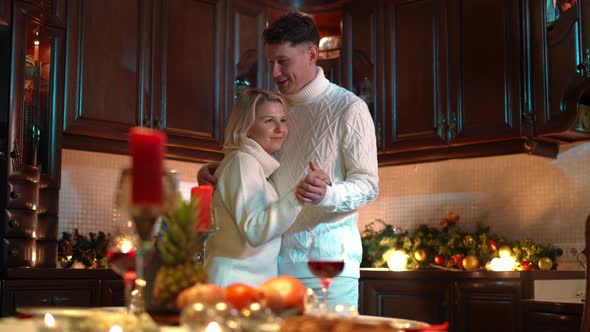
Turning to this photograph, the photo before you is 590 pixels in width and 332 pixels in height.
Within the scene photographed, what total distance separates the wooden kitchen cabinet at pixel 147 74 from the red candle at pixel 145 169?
289cm

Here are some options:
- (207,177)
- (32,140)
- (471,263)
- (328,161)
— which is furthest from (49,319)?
(471,263)

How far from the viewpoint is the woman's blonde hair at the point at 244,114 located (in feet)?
7.52

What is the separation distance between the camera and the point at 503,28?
13.2ft

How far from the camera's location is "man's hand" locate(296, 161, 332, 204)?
1980 millimetres

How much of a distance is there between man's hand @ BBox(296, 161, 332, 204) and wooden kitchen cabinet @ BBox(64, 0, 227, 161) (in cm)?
219

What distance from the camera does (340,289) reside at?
7.46 feet

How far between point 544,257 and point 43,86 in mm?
2465

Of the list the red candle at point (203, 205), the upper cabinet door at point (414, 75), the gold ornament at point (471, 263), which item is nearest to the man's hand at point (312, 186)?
the red candle at point (203, 205)

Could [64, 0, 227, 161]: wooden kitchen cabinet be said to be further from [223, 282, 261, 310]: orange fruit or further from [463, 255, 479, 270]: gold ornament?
[223, 282, 261, 310]: orange fruit

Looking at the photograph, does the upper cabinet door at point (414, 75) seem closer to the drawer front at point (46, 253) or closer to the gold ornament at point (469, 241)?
the gold ornament at point (469, 241)

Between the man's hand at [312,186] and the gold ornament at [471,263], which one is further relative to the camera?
the gold ornament at [471,263]

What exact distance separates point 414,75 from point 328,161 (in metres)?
2.07

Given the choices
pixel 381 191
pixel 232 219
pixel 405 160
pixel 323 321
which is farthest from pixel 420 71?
pixel 323 321

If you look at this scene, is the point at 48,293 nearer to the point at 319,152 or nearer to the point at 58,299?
the point at 58,299
